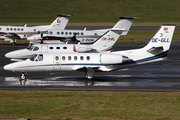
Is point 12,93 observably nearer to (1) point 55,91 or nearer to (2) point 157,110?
(1) point 55,91

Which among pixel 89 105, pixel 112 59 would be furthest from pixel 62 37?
pixel 89 105

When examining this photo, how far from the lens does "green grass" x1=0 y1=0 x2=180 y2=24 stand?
125 meters

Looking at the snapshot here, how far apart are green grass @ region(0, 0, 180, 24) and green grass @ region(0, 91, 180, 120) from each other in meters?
101

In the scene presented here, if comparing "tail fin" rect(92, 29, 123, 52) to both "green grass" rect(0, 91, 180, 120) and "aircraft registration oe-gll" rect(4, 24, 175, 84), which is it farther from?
"green grass" rect(0, 91, 180, 120)

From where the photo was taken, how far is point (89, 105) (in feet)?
61.9

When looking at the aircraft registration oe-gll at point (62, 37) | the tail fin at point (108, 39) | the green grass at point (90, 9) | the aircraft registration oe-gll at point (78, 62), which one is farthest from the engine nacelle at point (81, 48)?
the green grass at point (90, 9)

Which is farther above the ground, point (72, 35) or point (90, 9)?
point (90, 9)

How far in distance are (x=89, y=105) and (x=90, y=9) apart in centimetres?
11868

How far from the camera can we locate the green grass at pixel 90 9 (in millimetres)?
124625

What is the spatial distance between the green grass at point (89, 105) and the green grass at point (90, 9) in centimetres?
10092

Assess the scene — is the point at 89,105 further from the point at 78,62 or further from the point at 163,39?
the point at 163,39

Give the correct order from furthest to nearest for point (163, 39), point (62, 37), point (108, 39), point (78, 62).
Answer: point (62, 37)
point (108, 39)
point (163, 39)
point (78, 62)

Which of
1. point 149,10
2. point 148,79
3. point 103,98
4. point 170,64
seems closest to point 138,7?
point 149,10

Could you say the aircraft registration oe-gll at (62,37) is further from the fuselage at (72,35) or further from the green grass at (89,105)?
the green grass at (89,105)
